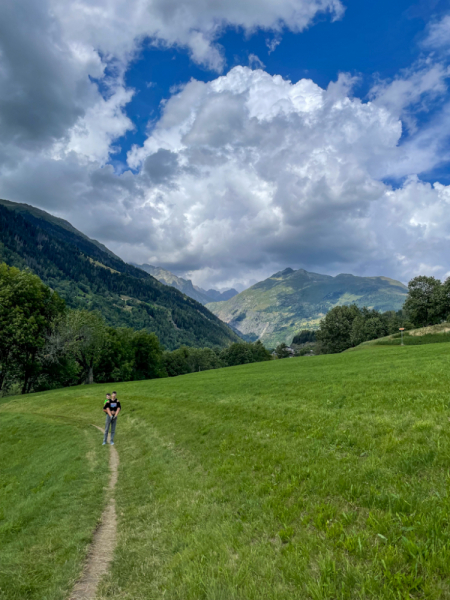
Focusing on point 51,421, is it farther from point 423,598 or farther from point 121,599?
point 423,598

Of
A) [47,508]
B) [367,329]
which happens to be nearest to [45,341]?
[47,508]

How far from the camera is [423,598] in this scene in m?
4.62

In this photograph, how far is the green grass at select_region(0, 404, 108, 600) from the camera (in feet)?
24.9

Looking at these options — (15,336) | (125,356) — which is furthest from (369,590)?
(125,356)

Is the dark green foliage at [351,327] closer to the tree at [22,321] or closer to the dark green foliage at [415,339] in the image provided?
the dark green foliage at [415,339]

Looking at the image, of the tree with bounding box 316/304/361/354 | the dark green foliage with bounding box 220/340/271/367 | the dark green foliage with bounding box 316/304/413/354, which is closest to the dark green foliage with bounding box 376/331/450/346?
the dark green foliage with bounding box 316/304/413/354

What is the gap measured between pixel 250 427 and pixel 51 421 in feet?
84.2

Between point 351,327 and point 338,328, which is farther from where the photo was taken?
point 338,328

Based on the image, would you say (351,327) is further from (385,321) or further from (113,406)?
(113,406)

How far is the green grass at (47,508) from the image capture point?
7.59 metres

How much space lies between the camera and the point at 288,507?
8.53 m

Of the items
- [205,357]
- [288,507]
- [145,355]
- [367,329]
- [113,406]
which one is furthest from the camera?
[205,357]

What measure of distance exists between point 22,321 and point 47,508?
5370 cm

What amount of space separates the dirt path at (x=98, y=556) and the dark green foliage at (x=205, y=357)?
13447cm
